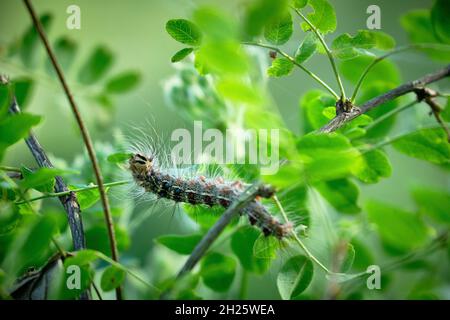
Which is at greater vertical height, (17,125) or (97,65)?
(97,65)

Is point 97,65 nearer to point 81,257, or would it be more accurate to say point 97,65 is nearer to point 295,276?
point 81,257

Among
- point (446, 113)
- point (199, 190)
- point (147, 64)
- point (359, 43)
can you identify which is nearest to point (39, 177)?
point (199, 190)

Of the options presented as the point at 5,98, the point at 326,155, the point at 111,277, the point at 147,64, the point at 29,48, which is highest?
the point at 147,64

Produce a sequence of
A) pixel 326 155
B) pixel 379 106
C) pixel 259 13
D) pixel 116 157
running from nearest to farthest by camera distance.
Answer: pixel 259 13, pixel 326 155, pixel 116 157, pixel 379 106

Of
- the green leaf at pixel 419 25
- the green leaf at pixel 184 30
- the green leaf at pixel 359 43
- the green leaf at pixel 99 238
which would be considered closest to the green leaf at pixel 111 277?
the green leaf at pixel 99 238

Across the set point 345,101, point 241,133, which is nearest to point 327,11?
point 345,101

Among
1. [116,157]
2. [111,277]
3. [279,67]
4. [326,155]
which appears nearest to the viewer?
[326,155]

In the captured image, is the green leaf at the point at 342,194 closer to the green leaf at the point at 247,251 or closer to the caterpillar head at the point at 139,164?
the green leaf at the point at 247,251

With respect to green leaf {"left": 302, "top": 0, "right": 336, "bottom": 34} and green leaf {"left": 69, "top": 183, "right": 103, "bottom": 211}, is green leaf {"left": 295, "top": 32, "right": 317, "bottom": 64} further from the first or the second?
green leaf {"left": 69, "top": 183, "right": 103, "bottom": 211}
